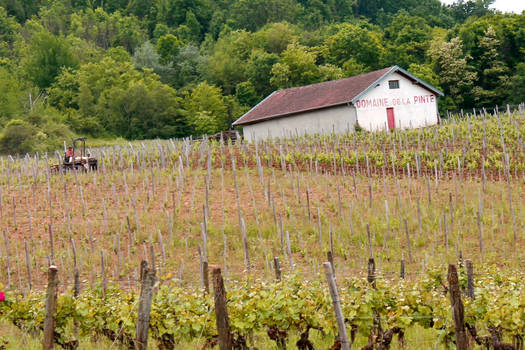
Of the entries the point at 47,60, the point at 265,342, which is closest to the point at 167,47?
the point at 47,60

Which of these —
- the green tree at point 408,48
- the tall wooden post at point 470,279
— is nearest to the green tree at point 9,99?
the green tree at point 408,48

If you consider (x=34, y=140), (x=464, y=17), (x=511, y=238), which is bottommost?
(x=511, y=238)

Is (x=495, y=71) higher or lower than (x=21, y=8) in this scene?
lower

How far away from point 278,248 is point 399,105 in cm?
1992

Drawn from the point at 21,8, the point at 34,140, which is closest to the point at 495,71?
the point at 34,140

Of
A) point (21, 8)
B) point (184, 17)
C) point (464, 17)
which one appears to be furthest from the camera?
point (21, 8)

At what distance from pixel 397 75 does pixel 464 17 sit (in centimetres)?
5972

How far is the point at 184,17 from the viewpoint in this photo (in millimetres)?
98375

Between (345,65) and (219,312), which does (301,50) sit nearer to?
(345,65)

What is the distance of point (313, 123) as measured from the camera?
30.7m

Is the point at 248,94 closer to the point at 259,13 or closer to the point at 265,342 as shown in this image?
the point at 259,13

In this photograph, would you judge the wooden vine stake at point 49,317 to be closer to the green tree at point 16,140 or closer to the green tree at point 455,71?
the green tree at point 16,140

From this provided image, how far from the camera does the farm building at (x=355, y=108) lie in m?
29.4

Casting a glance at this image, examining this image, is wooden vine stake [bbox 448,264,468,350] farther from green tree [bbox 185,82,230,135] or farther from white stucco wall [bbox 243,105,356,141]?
green tree [bbox 185,82,230,135]
